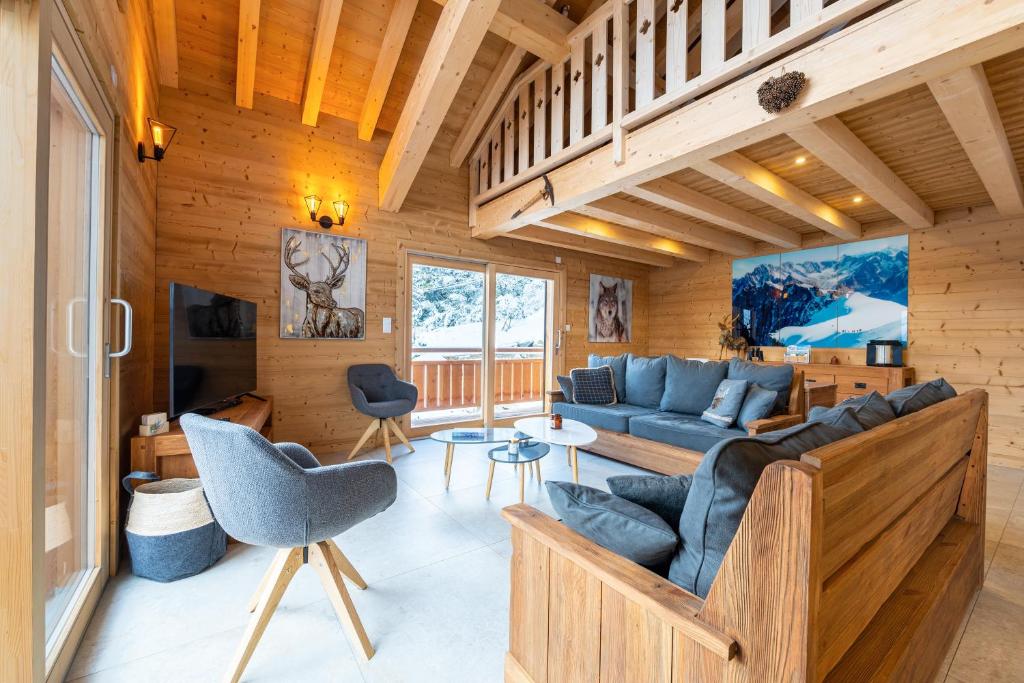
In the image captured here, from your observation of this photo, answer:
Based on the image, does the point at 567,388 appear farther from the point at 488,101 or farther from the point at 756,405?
the point at 488,101

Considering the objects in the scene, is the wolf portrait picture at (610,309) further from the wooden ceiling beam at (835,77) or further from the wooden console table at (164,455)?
the wooden console table at (164,455)

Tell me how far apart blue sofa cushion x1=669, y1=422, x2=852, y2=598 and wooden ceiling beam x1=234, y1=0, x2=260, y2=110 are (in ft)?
13.2

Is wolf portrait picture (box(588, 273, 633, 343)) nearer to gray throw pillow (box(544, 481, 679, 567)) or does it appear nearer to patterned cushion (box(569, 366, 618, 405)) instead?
patterned cushion (box(569, 366, 618, 405))

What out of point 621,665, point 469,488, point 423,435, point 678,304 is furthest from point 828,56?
point 678,304

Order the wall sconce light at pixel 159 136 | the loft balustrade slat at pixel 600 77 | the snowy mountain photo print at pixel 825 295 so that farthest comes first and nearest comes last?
the snowy mountain photo print at pixel 825 295 → the loft balustrade slat at pixel 600 77 → the wall sconce light at pixel 159 136

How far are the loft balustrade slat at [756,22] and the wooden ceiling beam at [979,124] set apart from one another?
0.81 m

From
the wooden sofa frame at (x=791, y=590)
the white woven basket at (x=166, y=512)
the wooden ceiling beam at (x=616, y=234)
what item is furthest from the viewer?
the wooden ceiling beam at (x=616, y=234)

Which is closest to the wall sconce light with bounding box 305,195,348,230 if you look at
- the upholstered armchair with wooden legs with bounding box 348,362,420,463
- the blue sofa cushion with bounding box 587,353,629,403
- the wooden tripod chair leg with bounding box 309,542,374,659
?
the upholstered armchair with wooden legs with bounding box 348,362,420,463

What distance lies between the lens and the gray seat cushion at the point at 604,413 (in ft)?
12.7

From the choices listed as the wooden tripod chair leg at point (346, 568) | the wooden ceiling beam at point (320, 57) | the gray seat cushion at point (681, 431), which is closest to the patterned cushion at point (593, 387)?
the gray seat cushion at point (681, 431)

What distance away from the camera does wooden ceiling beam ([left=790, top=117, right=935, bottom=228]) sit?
2.61 meters

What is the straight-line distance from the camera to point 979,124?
2414 mm

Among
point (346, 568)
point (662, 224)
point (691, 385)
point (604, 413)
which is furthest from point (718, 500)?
point (662, 224)

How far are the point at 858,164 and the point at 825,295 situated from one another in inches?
104
